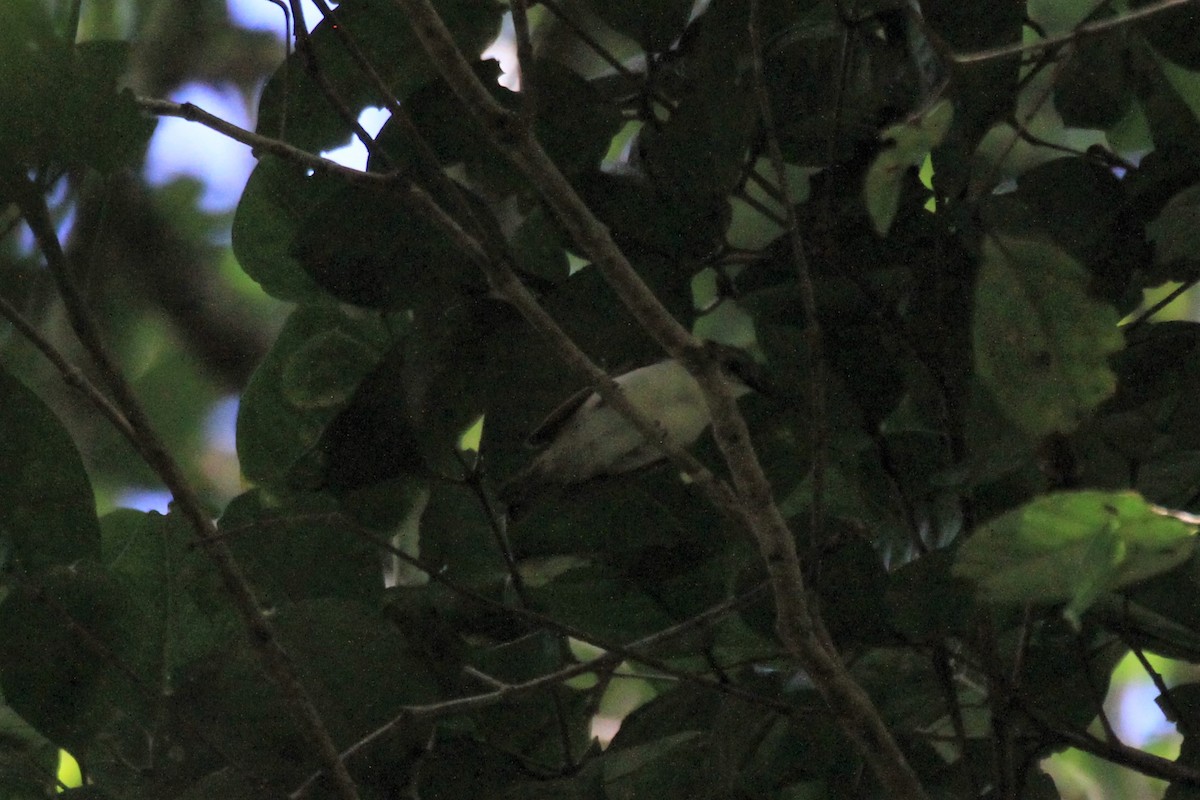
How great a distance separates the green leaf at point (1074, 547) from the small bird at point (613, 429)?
350 mm

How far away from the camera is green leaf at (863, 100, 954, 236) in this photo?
23.2 inches

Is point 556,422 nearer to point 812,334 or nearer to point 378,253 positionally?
point 378,253

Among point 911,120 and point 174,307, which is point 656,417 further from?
point 174,307

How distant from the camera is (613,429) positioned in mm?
942

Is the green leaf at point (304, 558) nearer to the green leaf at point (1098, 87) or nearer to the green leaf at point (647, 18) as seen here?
the green leaf at point (647, 18)

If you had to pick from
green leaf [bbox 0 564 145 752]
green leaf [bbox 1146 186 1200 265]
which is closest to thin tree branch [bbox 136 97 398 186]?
green leaf [bbox 0 564 145 752]

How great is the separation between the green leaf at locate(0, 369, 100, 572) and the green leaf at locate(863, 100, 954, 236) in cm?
55

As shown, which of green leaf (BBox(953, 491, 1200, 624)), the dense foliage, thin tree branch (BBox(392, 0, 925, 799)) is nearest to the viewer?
green leaf (BBox(953, 491, 1200, 624))

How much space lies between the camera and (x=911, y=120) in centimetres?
59

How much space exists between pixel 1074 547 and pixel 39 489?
2.16 ft

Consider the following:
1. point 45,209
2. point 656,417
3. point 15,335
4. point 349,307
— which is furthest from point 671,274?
point 15,335

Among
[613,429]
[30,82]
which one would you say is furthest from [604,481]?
[30,82]

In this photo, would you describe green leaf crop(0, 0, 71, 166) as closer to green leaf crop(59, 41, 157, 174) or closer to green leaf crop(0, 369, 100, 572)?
green leaf crop(59, 41, 157, 174)

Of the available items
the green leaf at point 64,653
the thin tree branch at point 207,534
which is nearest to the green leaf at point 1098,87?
the thin tree branch at point 207,534
